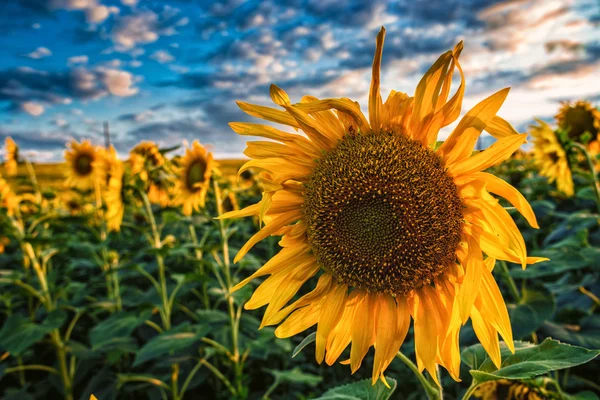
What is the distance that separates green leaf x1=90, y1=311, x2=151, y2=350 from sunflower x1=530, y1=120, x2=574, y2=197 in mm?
3322

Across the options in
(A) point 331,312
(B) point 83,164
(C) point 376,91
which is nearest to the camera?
(C) point 376,91

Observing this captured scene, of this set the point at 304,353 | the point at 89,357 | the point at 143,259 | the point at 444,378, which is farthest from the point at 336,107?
the point at 143,259

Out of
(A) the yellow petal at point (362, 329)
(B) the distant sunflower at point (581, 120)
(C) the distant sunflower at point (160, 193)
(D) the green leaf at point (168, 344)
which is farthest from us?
(C) the distant sunflower at point (160, 193)

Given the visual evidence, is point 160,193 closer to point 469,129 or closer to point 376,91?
point 376,91

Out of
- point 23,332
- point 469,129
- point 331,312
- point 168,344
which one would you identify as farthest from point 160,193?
point 469,129

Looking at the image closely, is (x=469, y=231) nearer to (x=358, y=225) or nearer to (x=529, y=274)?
(x=358, y=225)

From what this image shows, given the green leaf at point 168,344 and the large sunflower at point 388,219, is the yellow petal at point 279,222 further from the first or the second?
the green leaf at point 168,344

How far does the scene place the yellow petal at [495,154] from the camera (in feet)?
3.43

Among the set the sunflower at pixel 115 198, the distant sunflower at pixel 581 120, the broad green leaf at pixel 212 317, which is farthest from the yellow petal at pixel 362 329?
the distant sunflower at pixel 581 120

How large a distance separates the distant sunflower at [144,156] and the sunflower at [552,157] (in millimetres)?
3111

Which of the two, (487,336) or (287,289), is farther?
(287,289)

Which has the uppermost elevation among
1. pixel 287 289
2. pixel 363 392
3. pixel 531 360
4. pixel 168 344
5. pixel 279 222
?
pixel 279 222

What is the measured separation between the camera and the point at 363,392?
133 cm

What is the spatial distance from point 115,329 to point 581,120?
4.48 metres
